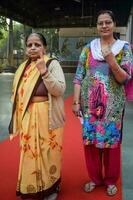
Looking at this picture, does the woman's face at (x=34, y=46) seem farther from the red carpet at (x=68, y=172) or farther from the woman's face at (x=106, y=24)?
the red carpet at (x=68, y=172)

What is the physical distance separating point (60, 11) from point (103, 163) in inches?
1031

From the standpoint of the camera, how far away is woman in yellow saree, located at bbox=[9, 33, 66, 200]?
10.8ft

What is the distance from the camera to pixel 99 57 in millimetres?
3412

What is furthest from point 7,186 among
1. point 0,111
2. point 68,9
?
point 68,9

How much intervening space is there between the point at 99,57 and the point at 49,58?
16.1 inches

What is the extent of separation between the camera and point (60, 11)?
2906 centimetres

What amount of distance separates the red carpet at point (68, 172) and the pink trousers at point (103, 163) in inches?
5.2

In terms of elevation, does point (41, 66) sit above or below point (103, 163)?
above

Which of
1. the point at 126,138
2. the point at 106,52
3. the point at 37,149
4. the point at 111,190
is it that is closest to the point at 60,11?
the point at 126,138

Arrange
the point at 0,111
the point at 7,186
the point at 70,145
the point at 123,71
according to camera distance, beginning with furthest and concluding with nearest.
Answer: the point at 0,111
the point at 70,145
the point at 7,186
the point at 123,71

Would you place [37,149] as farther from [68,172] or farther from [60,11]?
[60,11]

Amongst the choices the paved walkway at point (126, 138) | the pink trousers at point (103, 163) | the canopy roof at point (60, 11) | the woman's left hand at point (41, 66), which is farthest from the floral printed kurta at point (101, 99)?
the canopy roof at point (60, 11)

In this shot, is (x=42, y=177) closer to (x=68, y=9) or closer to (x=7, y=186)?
(x=7, y=186)

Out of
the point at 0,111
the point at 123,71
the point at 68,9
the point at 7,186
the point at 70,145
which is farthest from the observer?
the point at 68,9
